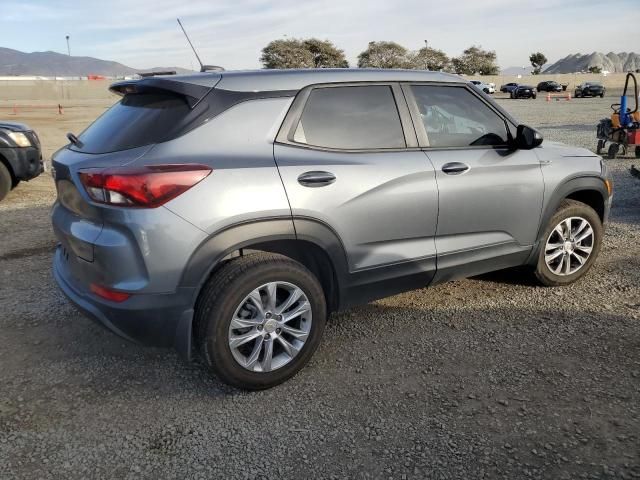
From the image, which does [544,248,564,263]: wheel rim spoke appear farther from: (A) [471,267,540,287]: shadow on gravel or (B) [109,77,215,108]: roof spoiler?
(B) [109,77,215,108]: roof spoiler

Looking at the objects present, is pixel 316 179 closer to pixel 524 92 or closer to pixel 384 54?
pixel 524 92

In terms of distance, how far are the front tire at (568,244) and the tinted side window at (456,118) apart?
87 cm

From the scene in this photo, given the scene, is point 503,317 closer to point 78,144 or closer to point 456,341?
point 456,341

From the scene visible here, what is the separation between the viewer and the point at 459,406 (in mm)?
2857

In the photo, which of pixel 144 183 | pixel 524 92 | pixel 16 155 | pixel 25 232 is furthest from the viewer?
pixel 524 92

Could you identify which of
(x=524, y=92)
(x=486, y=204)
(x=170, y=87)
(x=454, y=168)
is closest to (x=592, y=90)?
(x=524, y=92)

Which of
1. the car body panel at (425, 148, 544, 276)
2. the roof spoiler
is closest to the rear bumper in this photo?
the roof spoiler

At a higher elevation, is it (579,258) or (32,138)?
(32,138)

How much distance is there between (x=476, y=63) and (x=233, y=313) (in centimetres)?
8171

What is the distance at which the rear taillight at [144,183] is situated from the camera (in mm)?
2592

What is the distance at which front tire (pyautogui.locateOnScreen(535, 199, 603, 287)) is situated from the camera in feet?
13.8

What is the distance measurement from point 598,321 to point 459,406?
1.58 metres

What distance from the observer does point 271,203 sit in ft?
9.32

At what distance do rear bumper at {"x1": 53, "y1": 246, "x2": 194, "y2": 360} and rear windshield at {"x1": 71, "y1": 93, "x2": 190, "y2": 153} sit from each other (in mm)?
816
